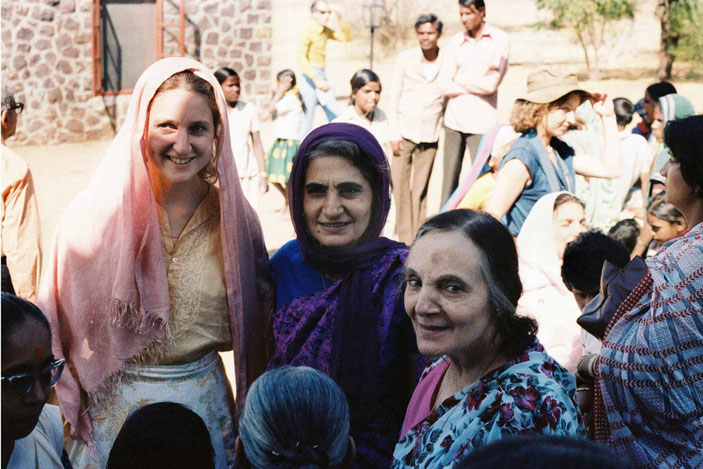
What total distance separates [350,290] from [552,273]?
1.88 meters

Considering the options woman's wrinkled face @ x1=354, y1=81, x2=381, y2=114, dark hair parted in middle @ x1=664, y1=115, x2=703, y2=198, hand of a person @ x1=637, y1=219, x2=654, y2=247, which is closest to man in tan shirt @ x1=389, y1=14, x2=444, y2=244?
woman's wrinkled face @ x1=354, y1=81, x2=381, y2=114

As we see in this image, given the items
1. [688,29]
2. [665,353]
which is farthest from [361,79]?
[688,29]

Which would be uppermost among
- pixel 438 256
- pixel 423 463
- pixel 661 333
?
pixel 438 256

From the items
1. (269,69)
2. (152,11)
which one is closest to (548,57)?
(269,69)

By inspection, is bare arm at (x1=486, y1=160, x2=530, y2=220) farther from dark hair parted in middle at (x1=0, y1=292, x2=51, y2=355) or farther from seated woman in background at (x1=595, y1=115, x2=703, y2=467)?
dark hair parted in middle at (x1=0, y1=292, x2=51, y2=355)

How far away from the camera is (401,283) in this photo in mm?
2609

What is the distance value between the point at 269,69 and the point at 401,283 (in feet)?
52.3

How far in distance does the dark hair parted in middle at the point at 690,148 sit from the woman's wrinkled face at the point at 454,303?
76cm

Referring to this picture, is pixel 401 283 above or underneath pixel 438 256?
underneath

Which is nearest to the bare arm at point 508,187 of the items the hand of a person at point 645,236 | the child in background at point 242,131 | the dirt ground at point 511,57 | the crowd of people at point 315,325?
the crowd of people at point 315,325

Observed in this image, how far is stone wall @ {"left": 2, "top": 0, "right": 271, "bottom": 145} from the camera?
1527cm

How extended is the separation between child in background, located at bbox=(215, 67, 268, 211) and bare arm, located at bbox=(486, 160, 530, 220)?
386 cm

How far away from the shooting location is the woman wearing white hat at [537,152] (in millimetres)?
5031

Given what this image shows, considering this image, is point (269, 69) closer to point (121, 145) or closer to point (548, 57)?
point (548, 57)
